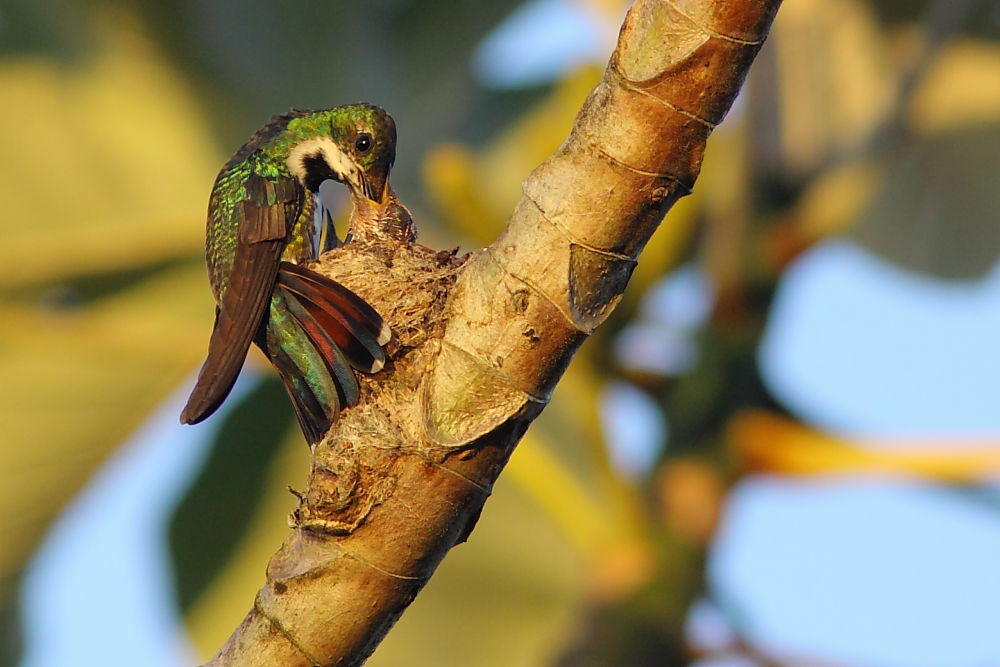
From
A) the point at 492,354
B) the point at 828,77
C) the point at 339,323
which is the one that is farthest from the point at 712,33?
the point at 828,77

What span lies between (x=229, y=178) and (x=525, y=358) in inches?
74.3

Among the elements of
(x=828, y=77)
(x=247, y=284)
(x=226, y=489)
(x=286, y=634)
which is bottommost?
(x=226, y=489)

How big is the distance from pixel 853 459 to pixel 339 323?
274cm

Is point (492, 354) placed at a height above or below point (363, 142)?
below

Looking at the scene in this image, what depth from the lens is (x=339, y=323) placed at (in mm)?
2602

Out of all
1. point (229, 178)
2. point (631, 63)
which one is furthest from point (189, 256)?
point (631, 63)

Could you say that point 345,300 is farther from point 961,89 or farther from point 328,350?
point 961,89

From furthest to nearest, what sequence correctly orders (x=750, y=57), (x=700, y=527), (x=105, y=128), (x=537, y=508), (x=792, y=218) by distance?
(x=537, y=508)
(x=105, y=128)
(x=792, y=218)
(x=700, y=527)
(x=750, y=57)

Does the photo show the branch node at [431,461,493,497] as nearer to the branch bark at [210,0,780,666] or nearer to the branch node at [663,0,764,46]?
the branch bark at [210,0,780,666]

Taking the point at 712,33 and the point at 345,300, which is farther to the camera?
the point at 345,300

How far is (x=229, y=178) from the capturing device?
3654 mm

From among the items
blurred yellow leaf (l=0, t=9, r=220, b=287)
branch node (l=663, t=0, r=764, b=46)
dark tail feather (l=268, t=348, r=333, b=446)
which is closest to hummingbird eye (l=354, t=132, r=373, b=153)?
dark tail feather (l=268, t=348, r=333, b=446)

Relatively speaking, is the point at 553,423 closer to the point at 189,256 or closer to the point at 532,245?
the point at 189,256

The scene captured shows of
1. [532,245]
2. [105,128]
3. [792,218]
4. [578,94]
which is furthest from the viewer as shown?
[105,128]
